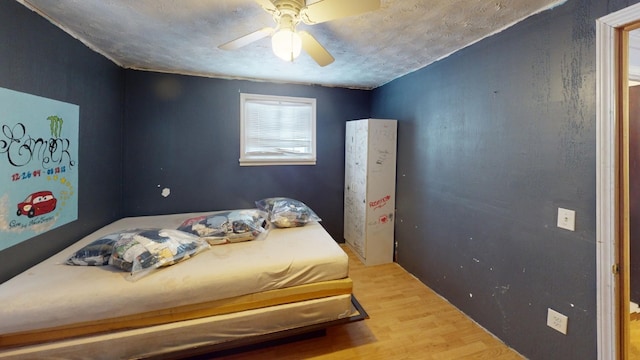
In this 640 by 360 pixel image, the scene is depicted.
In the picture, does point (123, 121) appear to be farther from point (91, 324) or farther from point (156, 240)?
point (91, 324)

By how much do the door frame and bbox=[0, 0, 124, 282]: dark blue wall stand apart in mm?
3343

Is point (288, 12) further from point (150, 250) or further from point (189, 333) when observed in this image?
point (189, 333)

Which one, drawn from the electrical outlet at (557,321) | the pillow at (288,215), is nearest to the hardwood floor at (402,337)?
the electrical outlet at (557,321)

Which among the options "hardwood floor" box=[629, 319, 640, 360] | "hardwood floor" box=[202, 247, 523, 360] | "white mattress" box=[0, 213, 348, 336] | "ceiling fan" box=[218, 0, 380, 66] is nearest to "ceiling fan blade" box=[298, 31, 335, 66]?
"ceiling fan" box=[218, 0, 380, 66]

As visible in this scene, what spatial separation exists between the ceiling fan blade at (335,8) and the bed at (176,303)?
155cm

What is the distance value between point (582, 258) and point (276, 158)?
2996 mm

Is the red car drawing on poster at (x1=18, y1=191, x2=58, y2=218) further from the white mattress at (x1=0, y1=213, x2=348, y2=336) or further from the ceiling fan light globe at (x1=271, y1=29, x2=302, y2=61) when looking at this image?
the ceiling fan light globe at (x1=271, y1=29, x2=302, y2=61)

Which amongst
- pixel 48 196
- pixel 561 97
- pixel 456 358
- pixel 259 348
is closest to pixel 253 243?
pixel 259 348

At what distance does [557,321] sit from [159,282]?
2.46 metres

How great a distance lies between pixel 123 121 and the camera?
9.80ft

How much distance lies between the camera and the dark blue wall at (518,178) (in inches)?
59.9

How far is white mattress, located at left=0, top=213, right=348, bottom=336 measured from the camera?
1.42 meters

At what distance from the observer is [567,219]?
159cm

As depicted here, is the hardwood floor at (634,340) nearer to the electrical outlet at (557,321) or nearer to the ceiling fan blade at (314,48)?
the electrical outlet at (557,321)
